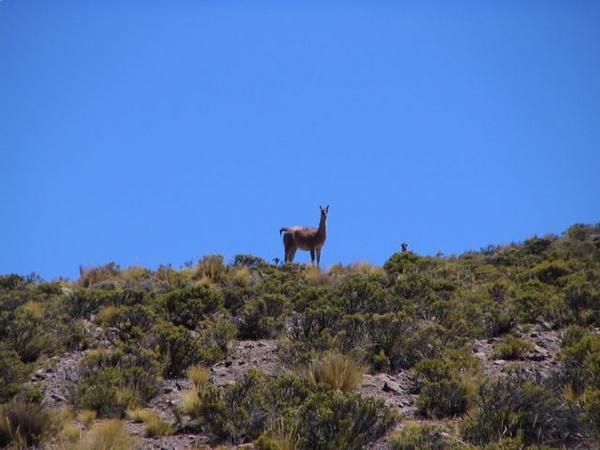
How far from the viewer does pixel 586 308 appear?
12.0 meters

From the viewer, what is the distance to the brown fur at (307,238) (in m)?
23.3

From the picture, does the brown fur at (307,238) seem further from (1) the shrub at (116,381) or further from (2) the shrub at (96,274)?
(1) the shrub at (116,381)

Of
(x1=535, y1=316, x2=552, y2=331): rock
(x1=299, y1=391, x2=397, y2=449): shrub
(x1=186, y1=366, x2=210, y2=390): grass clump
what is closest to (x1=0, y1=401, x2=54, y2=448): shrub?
(x1=186, y1=366, x2=210, y2=390): grass clump

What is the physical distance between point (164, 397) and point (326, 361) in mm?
2052

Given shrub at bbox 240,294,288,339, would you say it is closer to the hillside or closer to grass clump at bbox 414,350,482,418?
the hillside

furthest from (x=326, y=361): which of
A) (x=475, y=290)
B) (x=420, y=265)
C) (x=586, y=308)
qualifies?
(x=420, y=265)

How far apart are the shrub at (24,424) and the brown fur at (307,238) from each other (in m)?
16.0

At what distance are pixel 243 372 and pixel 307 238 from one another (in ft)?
46.9

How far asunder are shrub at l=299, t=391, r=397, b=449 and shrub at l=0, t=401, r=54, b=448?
2510 millimetres

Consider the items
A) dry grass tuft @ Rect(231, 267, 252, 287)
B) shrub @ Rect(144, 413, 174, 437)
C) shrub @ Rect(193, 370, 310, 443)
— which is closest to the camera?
shrub @ Rect(193, 370, 310, 443)

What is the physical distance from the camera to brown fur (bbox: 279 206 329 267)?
A: 2327 centimetres

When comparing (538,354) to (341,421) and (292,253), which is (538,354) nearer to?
(341,421)

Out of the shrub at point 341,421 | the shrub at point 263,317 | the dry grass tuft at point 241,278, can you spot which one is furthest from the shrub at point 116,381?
the dry grass tuft at point 241,278

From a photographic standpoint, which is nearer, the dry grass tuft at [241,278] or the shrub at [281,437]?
the shrub at [281,437]
